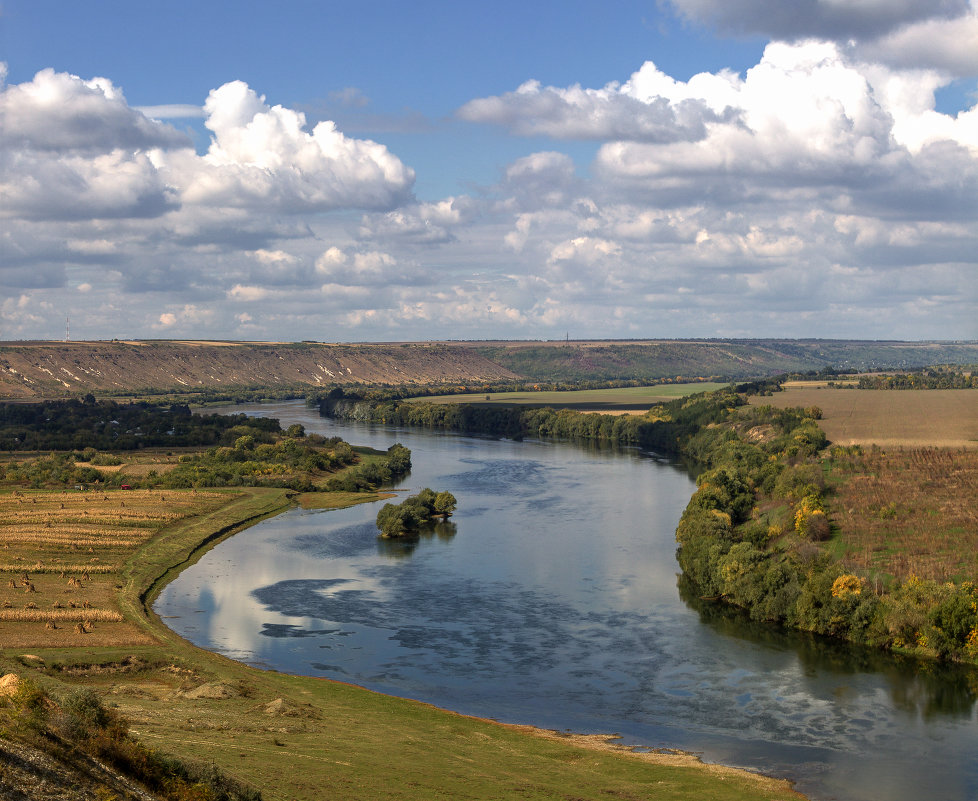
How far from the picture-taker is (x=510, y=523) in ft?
252

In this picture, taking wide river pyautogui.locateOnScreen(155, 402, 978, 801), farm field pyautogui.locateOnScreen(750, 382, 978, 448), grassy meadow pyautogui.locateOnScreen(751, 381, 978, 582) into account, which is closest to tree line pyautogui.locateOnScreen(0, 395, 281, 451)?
wide river pyautogui.locateOnScreen(155, 402, 978, 801)

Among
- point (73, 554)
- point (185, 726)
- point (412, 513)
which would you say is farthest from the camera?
point (412, 513)

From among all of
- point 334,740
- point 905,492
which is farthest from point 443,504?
point 334,740

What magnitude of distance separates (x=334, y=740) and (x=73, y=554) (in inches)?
1436

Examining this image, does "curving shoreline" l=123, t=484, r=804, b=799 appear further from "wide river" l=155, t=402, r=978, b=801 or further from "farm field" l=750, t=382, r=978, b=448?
"farm field" l=750, t=382, r=978, b=448

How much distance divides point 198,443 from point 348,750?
95749 mm

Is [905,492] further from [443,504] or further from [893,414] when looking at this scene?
[893,414]

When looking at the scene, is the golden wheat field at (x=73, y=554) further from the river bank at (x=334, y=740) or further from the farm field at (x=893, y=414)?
the farm field at (x=893, y=414)

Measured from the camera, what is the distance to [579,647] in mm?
46250

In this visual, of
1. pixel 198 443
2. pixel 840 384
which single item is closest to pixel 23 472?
pixel 198 443

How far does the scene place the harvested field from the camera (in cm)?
5219

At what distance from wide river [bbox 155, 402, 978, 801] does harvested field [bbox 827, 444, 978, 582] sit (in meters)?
8.30

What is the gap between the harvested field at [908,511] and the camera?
2055 inches

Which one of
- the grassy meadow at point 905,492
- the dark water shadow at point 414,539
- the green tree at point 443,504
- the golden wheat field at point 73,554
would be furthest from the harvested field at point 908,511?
the golden wheat field at point 73,554
